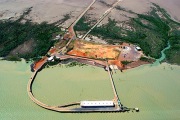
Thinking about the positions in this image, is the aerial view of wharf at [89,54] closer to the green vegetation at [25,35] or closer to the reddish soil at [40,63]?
the reddish soil at [40,63]

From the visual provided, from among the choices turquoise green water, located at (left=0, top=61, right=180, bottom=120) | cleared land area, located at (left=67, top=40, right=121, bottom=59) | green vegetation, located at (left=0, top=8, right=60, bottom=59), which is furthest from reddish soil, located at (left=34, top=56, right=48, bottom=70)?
cleared land area, located at (left=67, top=40, right=121, bottom=59)

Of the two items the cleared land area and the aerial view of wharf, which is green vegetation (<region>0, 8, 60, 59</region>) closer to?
the aerial view of wharf

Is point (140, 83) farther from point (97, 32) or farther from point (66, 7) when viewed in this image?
point (66, 7)

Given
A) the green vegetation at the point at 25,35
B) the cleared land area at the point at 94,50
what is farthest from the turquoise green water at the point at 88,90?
the green vegetation at the point at 25,35

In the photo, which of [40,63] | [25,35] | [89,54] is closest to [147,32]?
[89,54]

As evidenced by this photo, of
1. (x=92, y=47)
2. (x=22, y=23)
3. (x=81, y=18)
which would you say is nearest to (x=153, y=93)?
(x=92, y=47)

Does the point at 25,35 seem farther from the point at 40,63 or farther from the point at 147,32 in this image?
the point at 147,32

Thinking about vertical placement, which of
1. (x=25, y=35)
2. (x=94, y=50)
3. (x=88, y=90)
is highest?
(x=94, y=50)
